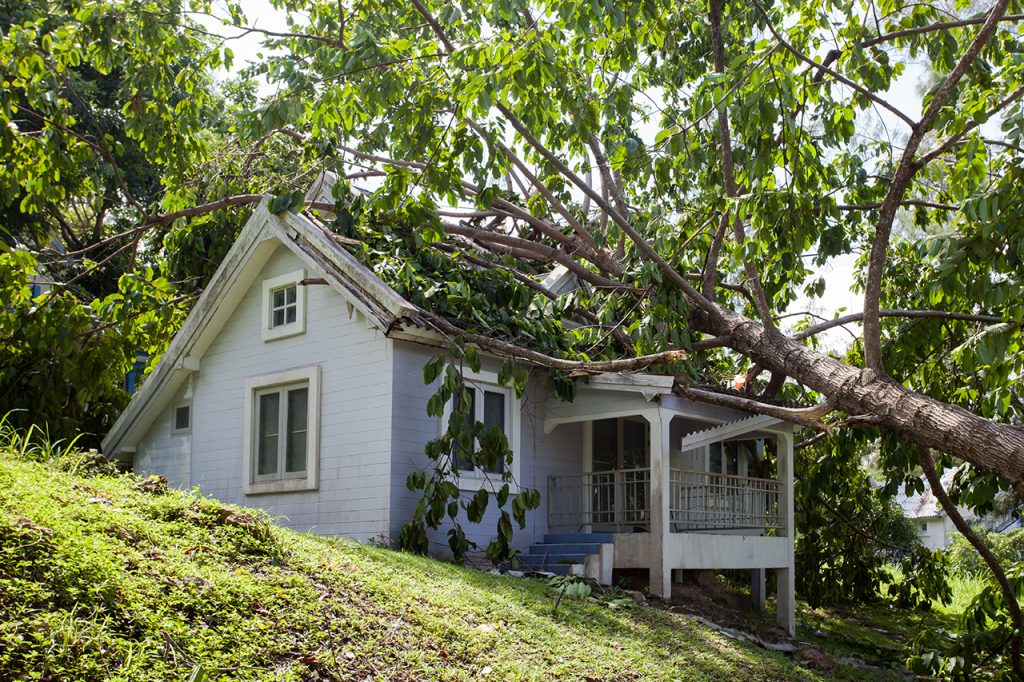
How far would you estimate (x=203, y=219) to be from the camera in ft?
55.1

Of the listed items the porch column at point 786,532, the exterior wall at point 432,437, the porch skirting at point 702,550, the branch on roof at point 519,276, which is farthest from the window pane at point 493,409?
the porch column at point 786,532

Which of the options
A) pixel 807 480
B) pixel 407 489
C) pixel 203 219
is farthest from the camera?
pixel 807 480

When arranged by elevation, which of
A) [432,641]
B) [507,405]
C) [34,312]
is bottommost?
[432,641]

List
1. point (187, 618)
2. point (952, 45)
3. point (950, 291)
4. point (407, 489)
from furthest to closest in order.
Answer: point (407, 489) → point (952, 45) → point (950, 291) → point (187, 618)

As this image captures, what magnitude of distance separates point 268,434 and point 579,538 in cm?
484

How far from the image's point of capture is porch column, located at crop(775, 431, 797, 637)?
15.6 metres

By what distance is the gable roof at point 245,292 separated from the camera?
13.4 metres

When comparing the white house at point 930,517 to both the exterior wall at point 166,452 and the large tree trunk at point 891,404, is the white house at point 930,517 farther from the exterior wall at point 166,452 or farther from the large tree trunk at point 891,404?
the exterior wall at point 166,452

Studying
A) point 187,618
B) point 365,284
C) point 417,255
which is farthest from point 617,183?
point 187,618

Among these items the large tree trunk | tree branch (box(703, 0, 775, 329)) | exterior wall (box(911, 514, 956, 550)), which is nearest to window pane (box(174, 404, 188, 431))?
the large tree trunk

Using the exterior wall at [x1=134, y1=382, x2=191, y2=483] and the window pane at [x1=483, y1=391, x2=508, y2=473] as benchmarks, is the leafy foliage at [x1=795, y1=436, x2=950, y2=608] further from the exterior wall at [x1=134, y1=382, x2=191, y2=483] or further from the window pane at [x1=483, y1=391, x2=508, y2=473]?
the exterior wall at [x1=134, y1=382, x2=191, y2=483]

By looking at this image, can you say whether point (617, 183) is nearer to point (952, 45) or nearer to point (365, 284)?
point (365, 284)

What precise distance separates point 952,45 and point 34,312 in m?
12.9

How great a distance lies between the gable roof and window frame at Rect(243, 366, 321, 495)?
134cm
